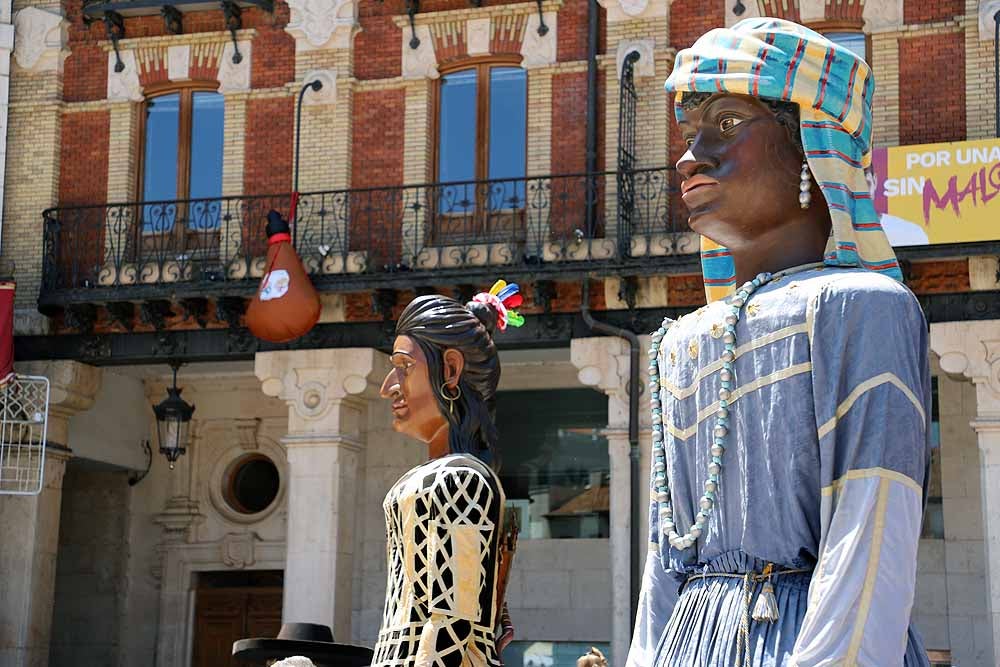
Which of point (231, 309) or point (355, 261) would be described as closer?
point (355, 261)

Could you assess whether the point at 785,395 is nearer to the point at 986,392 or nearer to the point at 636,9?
the point at 986,392

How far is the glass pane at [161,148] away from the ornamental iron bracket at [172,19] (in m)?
0.74

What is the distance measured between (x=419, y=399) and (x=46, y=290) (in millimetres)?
13903

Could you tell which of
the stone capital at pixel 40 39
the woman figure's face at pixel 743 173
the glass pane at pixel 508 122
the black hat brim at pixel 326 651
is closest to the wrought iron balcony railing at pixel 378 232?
the glass pane at pixel 508 122

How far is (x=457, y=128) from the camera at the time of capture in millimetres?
19266

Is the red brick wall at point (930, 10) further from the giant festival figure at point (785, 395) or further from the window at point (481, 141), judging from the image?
the giant festival figure at point (785, 395)

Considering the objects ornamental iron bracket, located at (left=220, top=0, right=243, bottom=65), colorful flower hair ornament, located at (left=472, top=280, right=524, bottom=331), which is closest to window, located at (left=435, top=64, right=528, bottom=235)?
ornamental iron bracket, located at (left=220, top=0, right=243, bottom=65)

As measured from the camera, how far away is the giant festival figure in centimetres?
347

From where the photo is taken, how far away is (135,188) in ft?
66.0

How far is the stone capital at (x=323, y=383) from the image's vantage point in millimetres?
18297

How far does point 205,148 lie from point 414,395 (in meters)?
14.6

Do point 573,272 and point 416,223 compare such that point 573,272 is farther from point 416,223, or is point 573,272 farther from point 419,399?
point 419,399

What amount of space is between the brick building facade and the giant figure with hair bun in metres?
11.1

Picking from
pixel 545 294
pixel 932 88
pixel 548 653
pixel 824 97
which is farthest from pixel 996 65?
Answer: pixel 824 97
